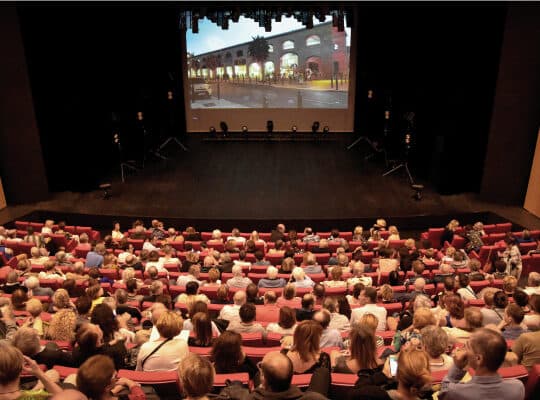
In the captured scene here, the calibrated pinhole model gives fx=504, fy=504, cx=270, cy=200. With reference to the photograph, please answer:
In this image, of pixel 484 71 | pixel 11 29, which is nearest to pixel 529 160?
pixel 484 71

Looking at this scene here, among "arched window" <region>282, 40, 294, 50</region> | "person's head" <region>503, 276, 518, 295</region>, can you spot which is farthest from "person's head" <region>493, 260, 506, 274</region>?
"arched window" <region>282, 40, 294, 50</region>

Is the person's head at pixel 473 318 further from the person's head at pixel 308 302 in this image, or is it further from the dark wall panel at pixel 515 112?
the dark wall panel at pixel 515 112

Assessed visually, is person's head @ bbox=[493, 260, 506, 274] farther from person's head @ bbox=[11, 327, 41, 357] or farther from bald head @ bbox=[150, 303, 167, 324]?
person's head @ bbox=[11, 327, 41, 357]

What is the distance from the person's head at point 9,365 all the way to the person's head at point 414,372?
2.27m

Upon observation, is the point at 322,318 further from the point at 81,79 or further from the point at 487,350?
the point at 81,79

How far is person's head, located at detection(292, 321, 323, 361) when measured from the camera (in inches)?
141

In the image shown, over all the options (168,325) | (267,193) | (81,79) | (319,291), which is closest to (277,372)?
(168,325)

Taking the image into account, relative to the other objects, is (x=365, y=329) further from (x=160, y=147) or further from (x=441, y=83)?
(x=160, y=147)

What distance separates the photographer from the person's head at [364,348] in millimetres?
3547

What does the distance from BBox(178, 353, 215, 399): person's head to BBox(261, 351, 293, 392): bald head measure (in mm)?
331

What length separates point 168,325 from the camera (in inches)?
150

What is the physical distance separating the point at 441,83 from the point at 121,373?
11.6m

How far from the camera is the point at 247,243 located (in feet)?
28.3

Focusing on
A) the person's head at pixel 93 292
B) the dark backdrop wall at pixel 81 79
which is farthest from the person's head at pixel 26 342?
the dark backdrop wall at pixel 81 79
